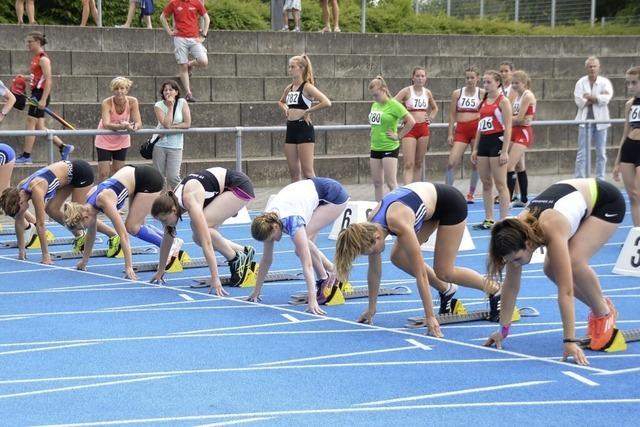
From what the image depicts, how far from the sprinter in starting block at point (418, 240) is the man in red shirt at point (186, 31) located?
9.89m

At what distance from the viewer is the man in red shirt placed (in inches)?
719

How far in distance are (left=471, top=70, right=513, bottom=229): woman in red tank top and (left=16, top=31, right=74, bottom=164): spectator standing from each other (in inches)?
236

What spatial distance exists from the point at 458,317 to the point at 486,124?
5.55 meters

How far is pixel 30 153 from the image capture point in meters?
16.4

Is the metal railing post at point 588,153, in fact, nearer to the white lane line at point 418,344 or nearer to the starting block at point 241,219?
the starting block at point 241,219

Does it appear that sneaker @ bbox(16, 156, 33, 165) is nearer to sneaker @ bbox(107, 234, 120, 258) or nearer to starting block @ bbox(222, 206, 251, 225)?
starting block @ bbox(222, 206, 251, 225)

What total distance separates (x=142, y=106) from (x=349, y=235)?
11.0 m

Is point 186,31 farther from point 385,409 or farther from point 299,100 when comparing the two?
point 385,409

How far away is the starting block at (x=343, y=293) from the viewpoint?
10148 millimetres

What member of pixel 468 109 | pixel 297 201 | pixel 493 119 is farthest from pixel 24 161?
pixel 297 201

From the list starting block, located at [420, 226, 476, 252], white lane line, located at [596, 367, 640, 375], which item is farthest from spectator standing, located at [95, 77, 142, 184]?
white lane line, located at [596, 367, 640, 375]

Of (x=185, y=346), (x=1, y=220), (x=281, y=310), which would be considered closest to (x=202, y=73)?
(x=1, y=220)

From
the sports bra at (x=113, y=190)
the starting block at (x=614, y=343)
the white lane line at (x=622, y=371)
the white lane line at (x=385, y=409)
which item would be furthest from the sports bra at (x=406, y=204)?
the sports bra at (x=113, y=190)

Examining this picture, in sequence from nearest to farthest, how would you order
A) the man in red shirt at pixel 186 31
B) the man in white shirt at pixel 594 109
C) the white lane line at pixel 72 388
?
1. the white lane line at pixel 72 388
2. the man in white shirt at pixel 594 109
3. the man in red shirt at pixel 186 31
